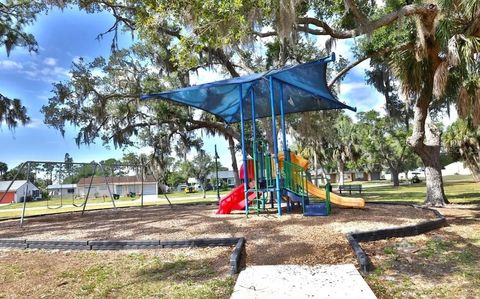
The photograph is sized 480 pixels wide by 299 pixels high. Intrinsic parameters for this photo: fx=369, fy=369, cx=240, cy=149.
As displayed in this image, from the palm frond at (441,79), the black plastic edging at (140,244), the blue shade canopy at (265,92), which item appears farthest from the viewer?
the blue shade canopy at (265,92)

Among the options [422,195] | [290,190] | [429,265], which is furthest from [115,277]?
[422,195]

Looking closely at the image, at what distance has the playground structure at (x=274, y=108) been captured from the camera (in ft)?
29.1

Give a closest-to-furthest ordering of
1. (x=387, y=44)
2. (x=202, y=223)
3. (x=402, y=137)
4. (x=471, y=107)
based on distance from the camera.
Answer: (x=202, y=223) → (x=471, y=107) → (x=387, y=44) → (x=402, y=137)

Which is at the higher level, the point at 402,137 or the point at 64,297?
the point at 402,137

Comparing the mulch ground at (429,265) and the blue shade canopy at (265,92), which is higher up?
the blue shade canopy at (265,92)

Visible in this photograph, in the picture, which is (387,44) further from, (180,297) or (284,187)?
(180,297)

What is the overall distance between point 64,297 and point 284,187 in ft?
19.1

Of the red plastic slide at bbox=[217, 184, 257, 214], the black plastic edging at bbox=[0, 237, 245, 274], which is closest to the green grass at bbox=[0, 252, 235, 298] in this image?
the black plastic edging at bbox=[0, 237, 245, 274]

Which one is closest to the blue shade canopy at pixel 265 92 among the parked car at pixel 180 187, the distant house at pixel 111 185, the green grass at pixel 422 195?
the green grass at pixel 422 195

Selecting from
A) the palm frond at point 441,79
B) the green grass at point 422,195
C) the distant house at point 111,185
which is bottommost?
the green grass at point 422,195

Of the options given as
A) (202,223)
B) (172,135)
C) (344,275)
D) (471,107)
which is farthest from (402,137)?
(344,275)

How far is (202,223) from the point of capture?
8258 millimetres

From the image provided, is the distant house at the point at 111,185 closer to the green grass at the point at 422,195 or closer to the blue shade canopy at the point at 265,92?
the blue shade canopy at the point at 265,92

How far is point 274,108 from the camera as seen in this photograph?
9.15m
